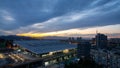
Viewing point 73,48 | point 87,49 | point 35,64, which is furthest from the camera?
point 73,48

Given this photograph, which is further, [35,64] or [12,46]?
[12,46]

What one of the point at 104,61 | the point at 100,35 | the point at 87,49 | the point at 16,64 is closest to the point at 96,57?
the point at 104,61

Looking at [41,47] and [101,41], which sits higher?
[101,41]

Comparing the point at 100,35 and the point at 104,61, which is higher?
the point at 100,35

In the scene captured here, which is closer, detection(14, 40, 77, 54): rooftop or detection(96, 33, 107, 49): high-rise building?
detection(14, 40, 77, 54): rooftop

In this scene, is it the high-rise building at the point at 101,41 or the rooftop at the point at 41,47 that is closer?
the rooftop at the point at 41,47

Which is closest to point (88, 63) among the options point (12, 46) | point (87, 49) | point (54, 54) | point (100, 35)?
point (54, 54)

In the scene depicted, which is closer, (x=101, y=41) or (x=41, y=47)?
(x=41, y=47)

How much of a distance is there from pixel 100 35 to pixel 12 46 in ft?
158

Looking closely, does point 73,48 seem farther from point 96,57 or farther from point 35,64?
point 35,64

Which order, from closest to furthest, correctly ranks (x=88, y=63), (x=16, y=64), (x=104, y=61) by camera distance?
(x=88, y=63)
(x=16, y=64)
(x=104, y=61)

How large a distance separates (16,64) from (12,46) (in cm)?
4060

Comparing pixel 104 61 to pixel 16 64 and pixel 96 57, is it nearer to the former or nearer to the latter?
pixel 96 57

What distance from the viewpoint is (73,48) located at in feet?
177
